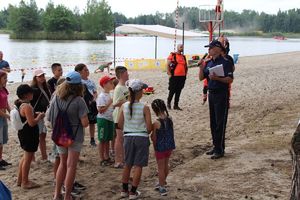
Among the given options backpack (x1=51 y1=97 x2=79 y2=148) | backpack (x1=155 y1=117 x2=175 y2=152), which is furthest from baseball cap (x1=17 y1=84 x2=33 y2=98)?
backpack (x1=155 y1=117 x2=175 y2=152)

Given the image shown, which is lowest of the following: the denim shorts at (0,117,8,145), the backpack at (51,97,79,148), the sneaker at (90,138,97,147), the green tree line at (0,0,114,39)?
the sneaker at (90,138,97,147)

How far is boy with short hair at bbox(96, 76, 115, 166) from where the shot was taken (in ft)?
20.3

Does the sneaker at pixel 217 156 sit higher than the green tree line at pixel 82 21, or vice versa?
the green tree line at pixel 82 21

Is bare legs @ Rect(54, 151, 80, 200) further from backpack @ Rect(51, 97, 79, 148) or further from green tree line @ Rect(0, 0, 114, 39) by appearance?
green tree line @ Rect(0, 0, 114, 39)

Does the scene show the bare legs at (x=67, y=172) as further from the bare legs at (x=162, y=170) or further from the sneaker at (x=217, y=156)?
the sneaker at (x=217, y=156)

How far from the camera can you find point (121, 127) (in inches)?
198

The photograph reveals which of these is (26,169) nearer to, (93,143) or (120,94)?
(120,94)

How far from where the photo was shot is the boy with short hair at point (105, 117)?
20.3 feet

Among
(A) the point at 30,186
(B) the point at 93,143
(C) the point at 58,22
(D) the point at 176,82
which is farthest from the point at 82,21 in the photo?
(A) the point at 30,186

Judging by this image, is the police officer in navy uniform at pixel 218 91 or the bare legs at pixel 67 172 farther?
the police officer in navy uniform at pixel 218 91

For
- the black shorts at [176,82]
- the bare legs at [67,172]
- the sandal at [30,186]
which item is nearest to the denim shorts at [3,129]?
the sandal at [30,186]

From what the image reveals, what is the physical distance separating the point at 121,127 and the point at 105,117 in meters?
1.29

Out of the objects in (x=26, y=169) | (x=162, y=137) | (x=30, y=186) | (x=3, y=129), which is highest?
(x=162, y=137)

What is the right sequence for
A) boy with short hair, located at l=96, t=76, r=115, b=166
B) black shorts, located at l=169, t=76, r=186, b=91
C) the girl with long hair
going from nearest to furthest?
the girl with long hair → boy with short hair, located at l=96, t=76, r=115, b=166 → black shorts, located at l=169, t=76, r=186, b=91
